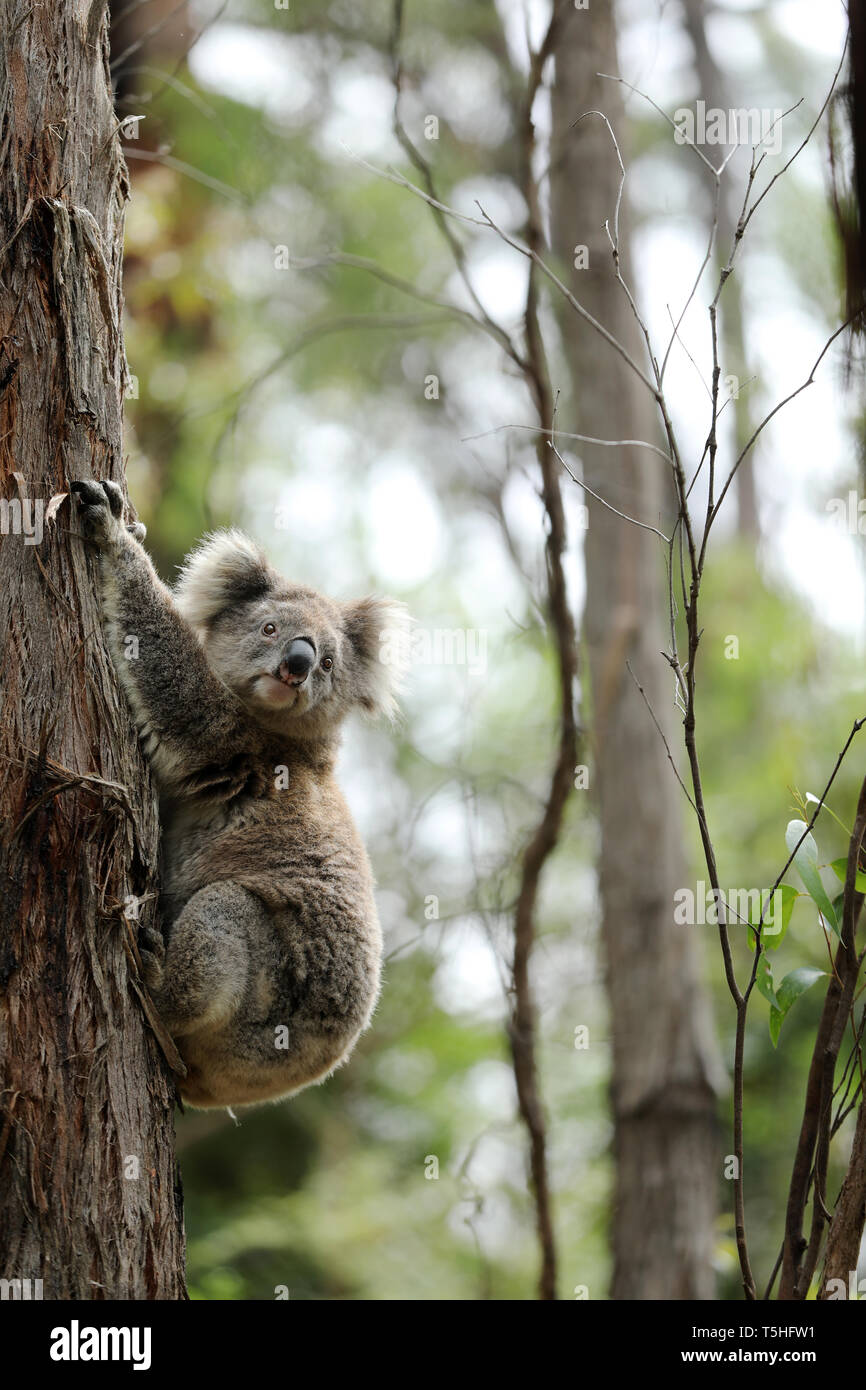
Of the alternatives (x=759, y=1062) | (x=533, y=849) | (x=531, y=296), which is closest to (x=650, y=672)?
(x=533, y=849)

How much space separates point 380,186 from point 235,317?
5.85 ft

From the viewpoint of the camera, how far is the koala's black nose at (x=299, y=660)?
411cm

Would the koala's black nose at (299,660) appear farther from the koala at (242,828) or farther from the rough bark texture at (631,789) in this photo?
the rough bark texture at (631,789)

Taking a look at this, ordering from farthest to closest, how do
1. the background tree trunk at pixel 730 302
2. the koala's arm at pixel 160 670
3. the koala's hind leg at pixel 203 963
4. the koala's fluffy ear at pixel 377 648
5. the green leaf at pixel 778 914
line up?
the background tree trunk at pixel 730 302 < the koala's fluffy ear at pixel 377 648 < the koala's hind leg at pixel 203 963 < the koala's arm at pixel 160 670 < the green leaf at pixel 778 914

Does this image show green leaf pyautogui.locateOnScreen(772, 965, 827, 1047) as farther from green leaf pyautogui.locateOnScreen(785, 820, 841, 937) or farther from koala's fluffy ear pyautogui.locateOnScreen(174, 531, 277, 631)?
koala's fluffy ear pyautogui.locateOnScreen(174, 531, 277, 631)

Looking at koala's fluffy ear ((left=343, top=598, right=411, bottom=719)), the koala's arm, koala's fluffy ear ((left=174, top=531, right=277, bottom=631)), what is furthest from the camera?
koala's fluffy ear ((left=343, top=598, right=411, bottom=719))

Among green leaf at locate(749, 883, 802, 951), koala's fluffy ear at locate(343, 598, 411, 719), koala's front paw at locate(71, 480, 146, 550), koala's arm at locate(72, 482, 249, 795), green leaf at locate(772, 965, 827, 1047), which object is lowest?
green leaf at locate(772, 965, 827, 1047)

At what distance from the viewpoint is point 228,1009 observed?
352cm

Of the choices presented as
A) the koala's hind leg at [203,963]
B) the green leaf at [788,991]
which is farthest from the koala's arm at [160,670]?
the green leaf at [788,991]

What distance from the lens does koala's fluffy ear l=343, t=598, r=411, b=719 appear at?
4.93 m

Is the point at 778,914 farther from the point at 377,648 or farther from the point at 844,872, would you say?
the point at 377,648

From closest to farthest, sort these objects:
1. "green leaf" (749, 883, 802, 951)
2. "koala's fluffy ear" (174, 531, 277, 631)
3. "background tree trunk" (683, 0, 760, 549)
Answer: "green leaf" (749, 883, 802, 951) < "koala's fluffy ear" (174, 531, 277, 631) < "background tree trunk" (683, 0, 760, 549)

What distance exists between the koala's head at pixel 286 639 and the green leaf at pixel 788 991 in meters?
1.97

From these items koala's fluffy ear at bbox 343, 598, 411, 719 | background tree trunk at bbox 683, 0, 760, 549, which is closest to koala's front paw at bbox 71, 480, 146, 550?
koala's fluffy ear at bbox 343, 598, 411, 719
